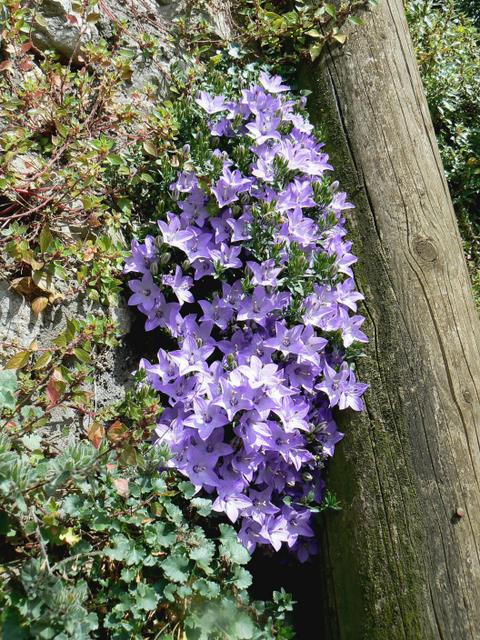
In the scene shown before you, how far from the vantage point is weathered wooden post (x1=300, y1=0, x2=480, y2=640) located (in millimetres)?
1994

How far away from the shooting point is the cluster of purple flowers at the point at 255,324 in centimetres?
202

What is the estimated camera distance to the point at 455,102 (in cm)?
407

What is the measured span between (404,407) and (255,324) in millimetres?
593

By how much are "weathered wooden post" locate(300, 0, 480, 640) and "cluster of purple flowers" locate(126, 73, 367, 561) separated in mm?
130

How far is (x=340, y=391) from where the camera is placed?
2.20m

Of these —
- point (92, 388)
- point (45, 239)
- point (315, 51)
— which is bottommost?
point (92, 388)

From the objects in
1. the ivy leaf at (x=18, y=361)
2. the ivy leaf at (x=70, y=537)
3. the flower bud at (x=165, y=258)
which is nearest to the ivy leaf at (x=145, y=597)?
the ivy leaf at (x=70, y=537)

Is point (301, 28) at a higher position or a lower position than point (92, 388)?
higher

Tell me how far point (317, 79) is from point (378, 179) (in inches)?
25.8

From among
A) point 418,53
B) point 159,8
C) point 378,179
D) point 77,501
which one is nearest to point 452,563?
point 77,501

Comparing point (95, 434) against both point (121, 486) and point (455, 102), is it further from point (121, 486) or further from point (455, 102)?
point (455, 102)

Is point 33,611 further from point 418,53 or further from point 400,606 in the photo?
point 418,53

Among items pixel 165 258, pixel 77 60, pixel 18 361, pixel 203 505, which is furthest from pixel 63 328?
pixel 77 60

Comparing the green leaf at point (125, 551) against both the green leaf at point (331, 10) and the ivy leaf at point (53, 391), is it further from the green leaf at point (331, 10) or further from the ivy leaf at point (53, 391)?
the green leaf at point (331, 10)
